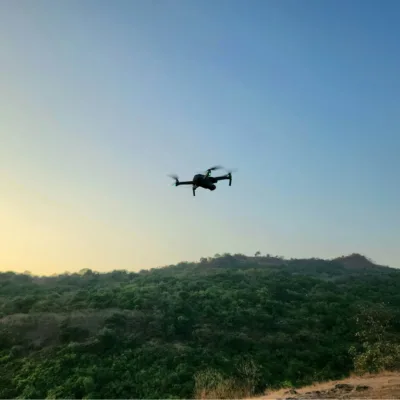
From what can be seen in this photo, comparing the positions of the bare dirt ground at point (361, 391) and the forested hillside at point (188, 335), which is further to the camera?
the forested hillside at point (188, 335)

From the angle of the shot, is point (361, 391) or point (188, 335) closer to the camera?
point (361, 391)

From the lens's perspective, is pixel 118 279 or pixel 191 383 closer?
pixel 191 383

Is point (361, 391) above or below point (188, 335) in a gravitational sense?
above

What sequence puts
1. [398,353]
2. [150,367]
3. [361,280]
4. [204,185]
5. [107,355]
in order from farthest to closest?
1. [361,280]
2. [107,355]
3. [150,367]
4. [398,353]
5. [204,185]

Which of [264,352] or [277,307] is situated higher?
[277,307]

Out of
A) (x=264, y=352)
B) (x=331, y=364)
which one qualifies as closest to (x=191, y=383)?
(x=264, y=352)

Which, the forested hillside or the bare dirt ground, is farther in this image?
the forested hillside

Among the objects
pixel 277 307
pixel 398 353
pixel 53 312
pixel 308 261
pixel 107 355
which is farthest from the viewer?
pixel 308 261

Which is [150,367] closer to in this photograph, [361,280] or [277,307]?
[277,307]
